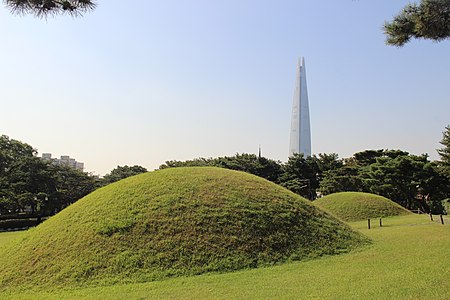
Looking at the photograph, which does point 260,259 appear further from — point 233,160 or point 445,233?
point 233,160

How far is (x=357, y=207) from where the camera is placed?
24.7 metres

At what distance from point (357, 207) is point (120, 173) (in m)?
35.2

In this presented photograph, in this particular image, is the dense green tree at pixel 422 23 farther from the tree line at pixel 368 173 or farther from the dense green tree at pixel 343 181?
the dense green tree at pixel 343 181

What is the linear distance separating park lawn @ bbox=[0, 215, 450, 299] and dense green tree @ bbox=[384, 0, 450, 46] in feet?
14.7

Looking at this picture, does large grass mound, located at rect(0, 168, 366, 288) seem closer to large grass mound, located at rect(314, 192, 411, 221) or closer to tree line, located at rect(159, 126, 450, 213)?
large grass mound, located at rect(314, 192, 411, 221)

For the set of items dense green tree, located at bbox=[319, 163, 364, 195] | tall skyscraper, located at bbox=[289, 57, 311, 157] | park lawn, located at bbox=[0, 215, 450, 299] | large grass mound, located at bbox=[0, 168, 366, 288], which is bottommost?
park lawn, located at bbox=[0, 215, 450, 299]

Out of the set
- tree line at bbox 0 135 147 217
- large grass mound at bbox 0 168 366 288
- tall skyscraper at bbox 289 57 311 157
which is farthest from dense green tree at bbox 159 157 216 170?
tall skyscraper at bbox 289 57 311 157

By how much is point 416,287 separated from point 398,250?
4589 mm

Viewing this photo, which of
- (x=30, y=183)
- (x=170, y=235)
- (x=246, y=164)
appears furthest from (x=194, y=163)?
(x=170, y=235)

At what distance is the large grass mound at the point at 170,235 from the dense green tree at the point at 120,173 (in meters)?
36.1

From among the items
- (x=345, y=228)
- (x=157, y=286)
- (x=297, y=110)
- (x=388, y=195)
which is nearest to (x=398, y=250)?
(x=345, y=228)

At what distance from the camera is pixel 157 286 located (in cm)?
835

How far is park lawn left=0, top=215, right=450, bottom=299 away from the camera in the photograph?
697cm

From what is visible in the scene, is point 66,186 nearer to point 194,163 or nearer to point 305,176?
point 194,163
